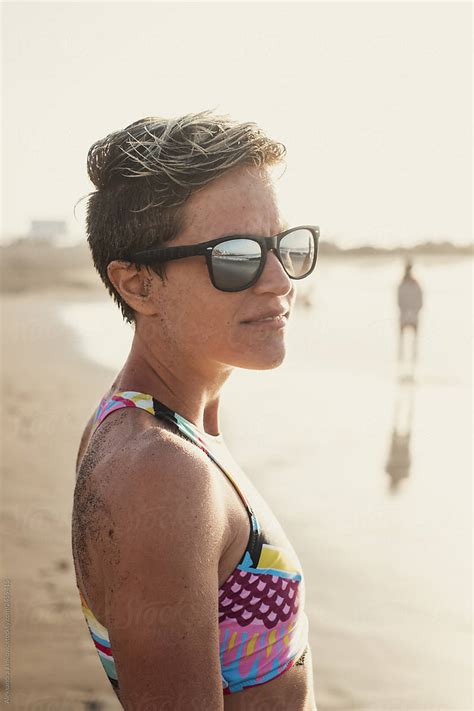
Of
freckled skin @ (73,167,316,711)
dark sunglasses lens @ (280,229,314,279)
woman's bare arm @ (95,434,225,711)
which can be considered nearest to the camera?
woman's bare arm @ (95,434,225,711)

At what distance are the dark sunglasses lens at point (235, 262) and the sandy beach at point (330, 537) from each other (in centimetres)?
275

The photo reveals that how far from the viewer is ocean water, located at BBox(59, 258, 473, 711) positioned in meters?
4.11

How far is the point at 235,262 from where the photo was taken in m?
1.72

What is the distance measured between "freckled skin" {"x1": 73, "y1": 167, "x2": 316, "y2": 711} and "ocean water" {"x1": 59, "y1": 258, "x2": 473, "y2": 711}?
8.12 feet

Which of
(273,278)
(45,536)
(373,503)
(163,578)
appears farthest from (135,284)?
(373,503)

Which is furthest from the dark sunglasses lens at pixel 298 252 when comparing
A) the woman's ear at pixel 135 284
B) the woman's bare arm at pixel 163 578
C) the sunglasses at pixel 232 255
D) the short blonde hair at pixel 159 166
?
the woman's bare arm at pixel 163 578

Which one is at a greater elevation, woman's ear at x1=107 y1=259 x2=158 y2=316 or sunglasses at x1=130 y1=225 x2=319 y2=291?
sunglasses at x1=130 y1=225 x2=319 y2=291

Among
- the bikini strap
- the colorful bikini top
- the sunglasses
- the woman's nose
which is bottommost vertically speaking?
the colorful bikini top

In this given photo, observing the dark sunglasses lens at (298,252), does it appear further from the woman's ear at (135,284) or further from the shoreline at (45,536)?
the shoreline at (45,536)

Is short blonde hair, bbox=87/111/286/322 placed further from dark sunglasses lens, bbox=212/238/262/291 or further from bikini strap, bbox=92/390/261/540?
bikini strap, bbox=92/390/261/540

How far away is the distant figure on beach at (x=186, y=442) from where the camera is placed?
1.39 meters

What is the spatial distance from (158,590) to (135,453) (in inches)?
10.8

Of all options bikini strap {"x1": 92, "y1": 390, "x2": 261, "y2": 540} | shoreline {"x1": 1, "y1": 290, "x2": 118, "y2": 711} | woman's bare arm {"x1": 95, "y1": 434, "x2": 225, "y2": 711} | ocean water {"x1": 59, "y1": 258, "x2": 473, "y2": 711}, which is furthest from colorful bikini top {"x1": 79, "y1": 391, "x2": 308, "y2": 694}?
ocean water {"x1": 59, "y1": 258, "x2": 473, "y2": 711}

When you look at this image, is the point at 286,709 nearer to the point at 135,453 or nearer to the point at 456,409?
the point at 135,453
